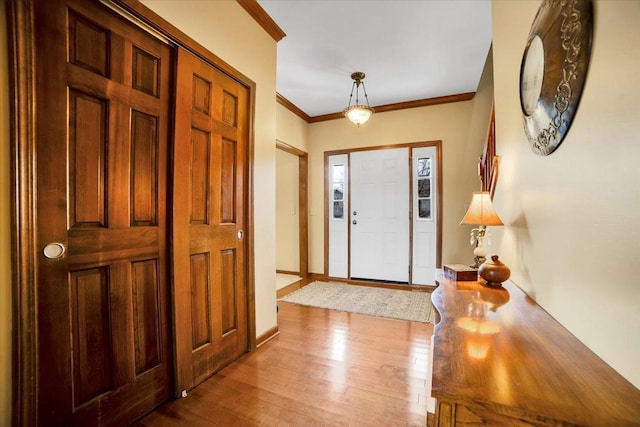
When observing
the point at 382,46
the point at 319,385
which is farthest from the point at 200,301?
the point at 382,46

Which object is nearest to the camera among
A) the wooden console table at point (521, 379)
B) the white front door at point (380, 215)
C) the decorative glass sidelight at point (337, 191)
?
the wooden console table at point (521, 379)

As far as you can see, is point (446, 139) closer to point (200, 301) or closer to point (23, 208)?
point (200, 301)

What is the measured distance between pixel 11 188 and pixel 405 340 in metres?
2.61

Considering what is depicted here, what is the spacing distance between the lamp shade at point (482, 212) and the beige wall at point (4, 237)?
2134 mm

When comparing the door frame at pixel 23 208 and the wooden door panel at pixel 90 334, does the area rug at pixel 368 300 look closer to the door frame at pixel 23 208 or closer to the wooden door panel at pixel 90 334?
the wooden door panel at pixel 90 334

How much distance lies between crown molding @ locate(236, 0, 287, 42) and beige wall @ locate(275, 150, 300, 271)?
2.60m

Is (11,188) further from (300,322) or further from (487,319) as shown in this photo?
(300,322)

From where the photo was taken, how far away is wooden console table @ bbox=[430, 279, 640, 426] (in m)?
0.56

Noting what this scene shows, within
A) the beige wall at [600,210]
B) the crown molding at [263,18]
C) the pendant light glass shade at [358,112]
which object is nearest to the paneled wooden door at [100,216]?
the crown molding at [263,18]

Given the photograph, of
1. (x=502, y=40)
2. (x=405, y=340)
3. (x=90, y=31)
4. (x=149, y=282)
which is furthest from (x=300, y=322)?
(x=502, y=40)

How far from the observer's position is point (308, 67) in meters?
3.10

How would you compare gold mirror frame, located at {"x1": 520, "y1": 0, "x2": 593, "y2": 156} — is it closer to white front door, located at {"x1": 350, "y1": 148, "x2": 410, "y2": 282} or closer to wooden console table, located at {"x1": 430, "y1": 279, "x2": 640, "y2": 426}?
wooden console table, located at {"x1": 430, "y1": 279, "x2": 640, "y2": 426}

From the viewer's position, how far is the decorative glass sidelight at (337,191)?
15.0 ft

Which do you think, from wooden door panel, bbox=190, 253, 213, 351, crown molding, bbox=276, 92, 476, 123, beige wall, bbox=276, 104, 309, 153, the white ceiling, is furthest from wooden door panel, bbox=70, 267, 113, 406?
crown molding, bbox=276, 92, 476, 123
